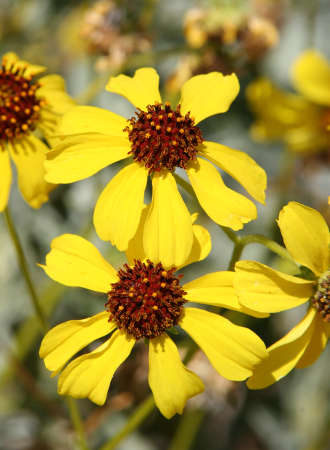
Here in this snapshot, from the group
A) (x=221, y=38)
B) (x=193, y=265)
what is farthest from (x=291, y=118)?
(x=193, y=265)

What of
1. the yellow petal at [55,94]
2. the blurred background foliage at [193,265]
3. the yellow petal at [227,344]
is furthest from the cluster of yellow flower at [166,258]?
the blurred background foliage at [193,265]

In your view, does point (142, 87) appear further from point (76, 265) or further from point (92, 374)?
point (92, 374)

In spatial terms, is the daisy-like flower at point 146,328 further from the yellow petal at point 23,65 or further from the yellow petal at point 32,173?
the yellow petal at point 23,65

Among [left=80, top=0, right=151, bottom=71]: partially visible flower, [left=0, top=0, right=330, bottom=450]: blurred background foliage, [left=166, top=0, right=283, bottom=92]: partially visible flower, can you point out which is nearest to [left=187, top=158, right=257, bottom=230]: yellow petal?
[left=0, top=0, right=330, bottom=450]: blurred background foliage

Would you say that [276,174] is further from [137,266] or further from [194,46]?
[137,266]

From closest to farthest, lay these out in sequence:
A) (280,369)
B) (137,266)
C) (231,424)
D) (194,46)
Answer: (280,369), (137,266), (194,46), (231,424)

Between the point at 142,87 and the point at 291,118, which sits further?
the point at 291,118

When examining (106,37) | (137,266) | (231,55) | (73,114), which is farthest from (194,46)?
(137,266)
